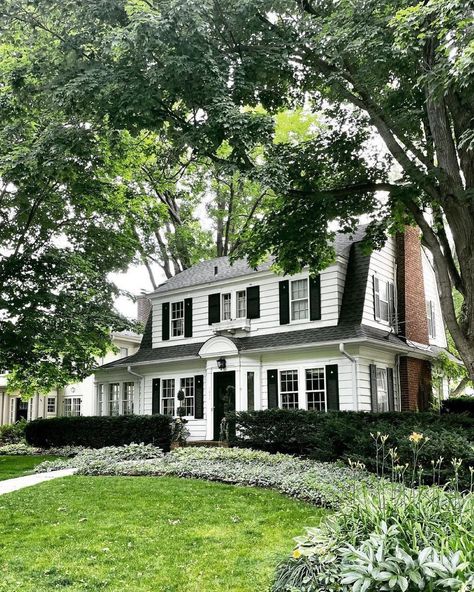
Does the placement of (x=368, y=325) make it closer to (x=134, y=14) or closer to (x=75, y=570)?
(x=134, y=14)

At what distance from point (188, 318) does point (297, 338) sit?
5.22 metres

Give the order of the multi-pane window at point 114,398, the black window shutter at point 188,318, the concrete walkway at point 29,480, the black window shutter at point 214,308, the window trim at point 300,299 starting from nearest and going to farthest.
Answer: the concrete walkway at point 29,480, the window trim at point 300,299, the black window shutter at point 214,308, the black window shutter at point 188,318, the multi-pane window at point 114,398

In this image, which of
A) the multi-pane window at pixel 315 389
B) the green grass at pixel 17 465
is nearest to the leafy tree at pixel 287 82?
the multi-pane window at pixel 315 389

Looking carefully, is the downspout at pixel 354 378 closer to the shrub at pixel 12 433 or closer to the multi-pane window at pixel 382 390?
the multi-pane window at pixel 382 390

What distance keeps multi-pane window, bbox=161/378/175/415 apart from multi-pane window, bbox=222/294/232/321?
10.2ft

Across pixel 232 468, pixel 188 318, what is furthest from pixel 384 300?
pixel 232 468

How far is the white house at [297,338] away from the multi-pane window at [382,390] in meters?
0.03

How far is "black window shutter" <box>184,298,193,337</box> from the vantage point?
20.1 meters

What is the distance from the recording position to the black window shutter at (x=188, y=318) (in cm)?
2009

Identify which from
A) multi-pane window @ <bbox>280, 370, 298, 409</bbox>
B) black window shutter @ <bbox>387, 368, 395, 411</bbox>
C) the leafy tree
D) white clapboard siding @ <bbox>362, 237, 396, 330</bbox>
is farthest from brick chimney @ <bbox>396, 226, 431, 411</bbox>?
the leafy tree

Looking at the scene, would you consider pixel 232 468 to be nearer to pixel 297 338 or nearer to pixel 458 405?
pixel 297 338

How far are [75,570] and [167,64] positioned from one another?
6677 millimetres

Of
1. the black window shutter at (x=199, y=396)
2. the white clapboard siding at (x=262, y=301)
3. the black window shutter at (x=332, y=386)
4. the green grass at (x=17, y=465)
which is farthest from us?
the black window shutter at (x=199, y=396)

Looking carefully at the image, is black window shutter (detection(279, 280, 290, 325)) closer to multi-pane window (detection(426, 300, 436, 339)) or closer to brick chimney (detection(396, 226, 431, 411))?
brick chimney (detection(396, 226, 431, 411))
